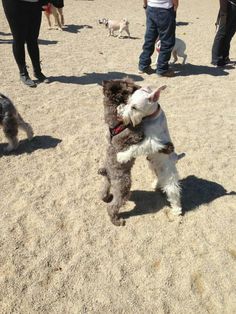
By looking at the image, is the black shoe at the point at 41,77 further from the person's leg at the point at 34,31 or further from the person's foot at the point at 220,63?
the person's foot at the point at 220,63

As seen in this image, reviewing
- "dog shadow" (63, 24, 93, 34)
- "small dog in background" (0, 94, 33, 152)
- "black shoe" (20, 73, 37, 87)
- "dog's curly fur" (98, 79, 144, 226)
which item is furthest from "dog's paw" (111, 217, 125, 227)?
"dog shadow" (63, 24, 93, 34)

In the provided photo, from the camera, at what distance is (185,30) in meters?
12.6

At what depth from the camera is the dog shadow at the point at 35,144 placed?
202 inches

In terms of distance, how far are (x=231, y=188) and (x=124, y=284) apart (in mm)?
2048

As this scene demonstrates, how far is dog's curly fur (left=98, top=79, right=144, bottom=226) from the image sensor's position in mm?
3209

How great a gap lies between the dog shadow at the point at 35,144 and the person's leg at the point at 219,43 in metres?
5.19

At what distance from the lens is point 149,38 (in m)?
7.65

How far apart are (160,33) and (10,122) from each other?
13.2 ft

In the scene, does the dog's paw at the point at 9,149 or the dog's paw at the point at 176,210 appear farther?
the dog's paw at the point at 9,149

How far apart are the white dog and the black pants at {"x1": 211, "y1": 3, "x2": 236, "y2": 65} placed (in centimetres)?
558

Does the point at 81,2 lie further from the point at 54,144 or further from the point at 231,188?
the point at 231,188

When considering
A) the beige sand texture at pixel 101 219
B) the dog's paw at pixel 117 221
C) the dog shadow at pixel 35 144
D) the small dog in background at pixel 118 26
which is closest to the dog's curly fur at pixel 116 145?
the dog's paw at pixel 117 221

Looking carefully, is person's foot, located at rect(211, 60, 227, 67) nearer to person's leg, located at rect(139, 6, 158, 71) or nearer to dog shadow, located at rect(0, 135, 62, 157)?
person's leg, located at rect(139, 6, 158, 71)

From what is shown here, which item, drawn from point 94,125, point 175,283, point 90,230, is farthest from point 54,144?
point 175,283
